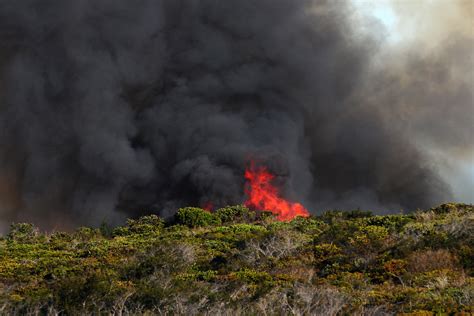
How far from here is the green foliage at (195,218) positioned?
171ft

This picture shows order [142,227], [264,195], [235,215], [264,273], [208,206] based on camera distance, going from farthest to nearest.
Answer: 1. [264,195]
2. [208,206]
3. [235,215]
4. [142,227]
5. [264,273]

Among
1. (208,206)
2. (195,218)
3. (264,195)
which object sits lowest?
(195,218)

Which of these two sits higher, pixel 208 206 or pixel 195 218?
pixel 208 206

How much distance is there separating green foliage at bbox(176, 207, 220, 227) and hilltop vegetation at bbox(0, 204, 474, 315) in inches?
388

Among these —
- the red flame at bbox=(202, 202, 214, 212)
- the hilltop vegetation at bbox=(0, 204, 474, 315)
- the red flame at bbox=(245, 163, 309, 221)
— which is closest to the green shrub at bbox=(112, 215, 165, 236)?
the hilltop vegetation at bbox=(0, 204, 474, 315)

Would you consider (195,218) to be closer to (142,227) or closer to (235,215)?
(142,227)

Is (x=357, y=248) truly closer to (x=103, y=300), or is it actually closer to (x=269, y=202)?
(x=103, y=300)

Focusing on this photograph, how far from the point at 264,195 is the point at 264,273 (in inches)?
2400

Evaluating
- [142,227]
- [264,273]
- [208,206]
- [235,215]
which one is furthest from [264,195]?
[264,273]

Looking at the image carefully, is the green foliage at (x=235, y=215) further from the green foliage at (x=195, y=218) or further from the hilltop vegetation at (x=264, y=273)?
the hilltop vegetation at (x=264, y=273)

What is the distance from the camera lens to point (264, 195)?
81.3m

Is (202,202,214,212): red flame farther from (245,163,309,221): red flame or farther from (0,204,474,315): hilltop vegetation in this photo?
(0,204,474,315): hilltop vegetation

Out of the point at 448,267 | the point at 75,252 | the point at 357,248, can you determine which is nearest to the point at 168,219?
the point at 75,252

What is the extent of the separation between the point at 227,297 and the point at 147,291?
249cm
